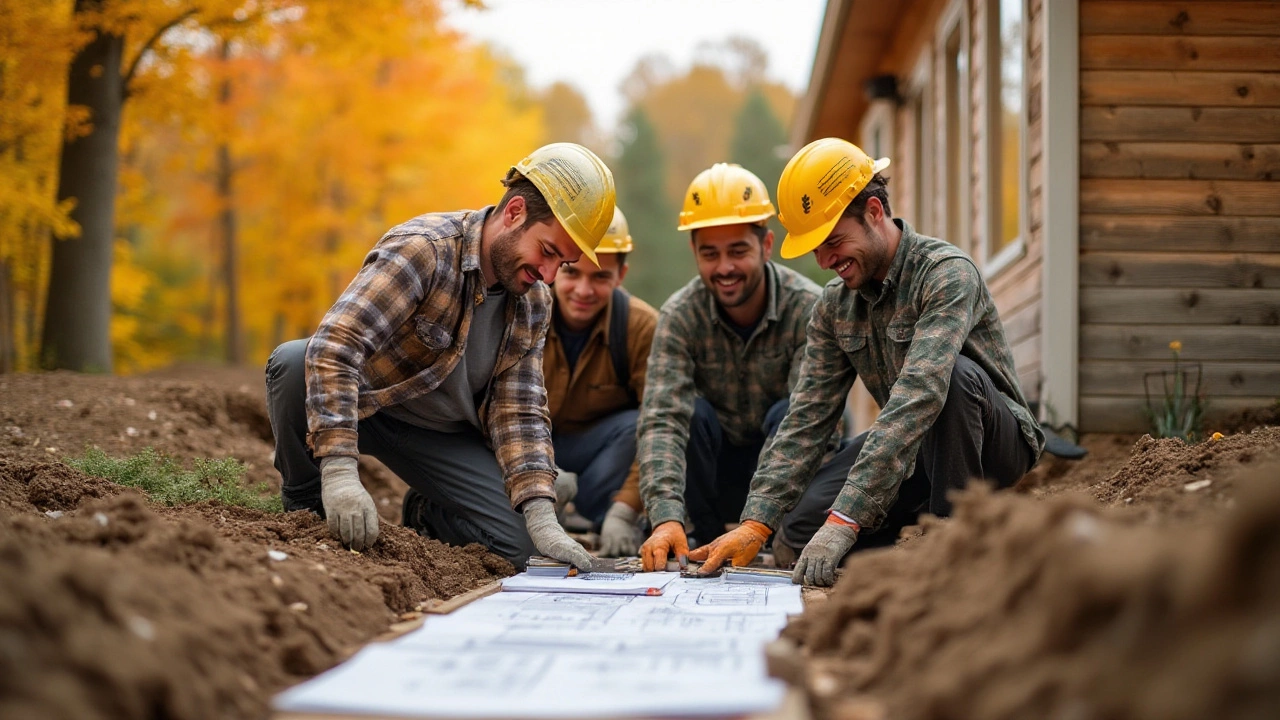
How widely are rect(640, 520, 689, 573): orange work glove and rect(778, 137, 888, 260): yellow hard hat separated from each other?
1091 millimetres

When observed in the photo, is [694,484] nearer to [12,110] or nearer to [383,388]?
[383,388]

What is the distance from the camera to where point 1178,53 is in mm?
4996

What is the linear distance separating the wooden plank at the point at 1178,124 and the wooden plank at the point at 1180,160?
3 cm

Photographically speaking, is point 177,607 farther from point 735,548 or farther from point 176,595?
point 735,548

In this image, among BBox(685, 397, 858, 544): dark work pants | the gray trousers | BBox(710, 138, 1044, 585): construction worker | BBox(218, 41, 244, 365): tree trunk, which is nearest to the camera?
BBox(710, 138, 1044, 585): construction worker

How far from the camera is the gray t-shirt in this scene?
3.97 m

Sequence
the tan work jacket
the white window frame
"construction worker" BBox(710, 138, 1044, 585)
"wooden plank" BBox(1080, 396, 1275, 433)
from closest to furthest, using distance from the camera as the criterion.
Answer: "construction worker" BBox(710, 138, 1044, 585) → "wooden plank" BBox(1080, 396, 1275, 433) → the tan work jacket → the white window frame

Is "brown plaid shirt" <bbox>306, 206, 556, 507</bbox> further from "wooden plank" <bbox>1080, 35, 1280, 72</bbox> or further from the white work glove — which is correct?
"wooden plank" <bbox>1080, 35, 1280, 72</bbox>

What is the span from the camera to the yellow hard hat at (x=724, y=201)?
467cm

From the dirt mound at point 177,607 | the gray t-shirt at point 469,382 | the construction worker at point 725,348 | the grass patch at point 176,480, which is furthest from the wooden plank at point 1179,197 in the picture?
the grass patch at point 176,480

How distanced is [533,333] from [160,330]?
17.5 m

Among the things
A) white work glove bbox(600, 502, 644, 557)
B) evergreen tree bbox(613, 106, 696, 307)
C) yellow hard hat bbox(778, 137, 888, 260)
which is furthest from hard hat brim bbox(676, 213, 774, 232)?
evergreen tree bbox(613, 106, 696, 307)

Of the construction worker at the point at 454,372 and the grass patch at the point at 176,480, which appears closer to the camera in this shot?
the construction worker at the point at 454,372

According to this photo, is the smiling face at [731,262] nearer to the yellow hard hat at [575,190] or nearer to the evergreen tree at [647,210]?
the yellow hard hat at [575,190]
